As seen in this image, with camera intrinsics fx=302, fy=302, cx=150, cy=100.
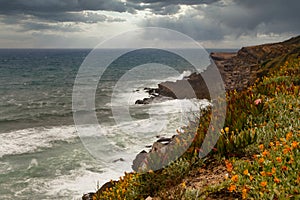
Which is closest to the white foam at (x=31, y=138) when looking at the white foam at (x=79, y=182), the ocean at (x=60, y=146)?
the ocean at (x=60, y=146)

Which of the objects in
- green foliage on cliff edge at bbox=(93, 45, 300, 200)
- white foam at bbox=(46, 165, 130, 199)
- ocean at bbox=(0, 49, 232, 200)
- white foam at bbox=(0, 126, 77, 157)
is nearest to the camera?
green foliage on cliff edge at bbox=(93, 45, 300, 200)

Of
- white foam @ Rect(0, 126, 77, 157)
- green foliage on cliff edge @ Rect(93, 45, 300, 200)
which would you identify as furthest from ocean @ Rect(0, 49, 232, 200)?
green foliage on cliff edge @ Rect(93, 45, 300, 200)

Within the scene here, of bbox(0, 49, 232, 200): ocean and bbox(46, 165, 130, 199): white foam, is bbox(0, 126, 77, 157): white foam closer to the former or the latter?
bbox(0, 49, 232, 200): ocean

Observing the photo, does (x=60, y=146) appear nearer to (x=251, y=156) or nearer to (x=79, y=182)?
(x=79, y=182)

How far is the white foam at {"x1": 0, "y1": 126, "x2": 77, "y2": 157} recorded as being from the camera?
92.7 feet

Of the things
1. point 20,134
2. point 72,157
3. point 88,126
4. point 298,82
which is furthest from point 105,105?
point 298,82

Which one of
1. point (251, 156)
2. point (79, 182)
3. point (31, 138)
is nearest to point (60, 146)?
point (31, 138)

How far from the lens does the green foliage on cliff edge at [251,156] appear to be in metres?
3.80

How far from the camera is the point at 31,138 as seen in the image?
107ft

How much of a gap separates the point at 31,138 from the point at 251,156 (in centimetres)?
3115

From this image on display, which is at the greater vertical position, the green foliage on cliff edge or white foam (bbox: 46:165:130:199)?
the green foliage on cliff edge

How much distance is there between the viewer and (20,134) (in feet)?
113

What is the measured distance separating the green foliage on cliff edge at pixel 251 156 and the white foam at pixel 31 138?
80.5 feet

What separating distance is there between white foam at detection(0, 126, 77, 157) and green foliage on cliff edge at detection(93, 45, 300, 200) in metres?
24.5
